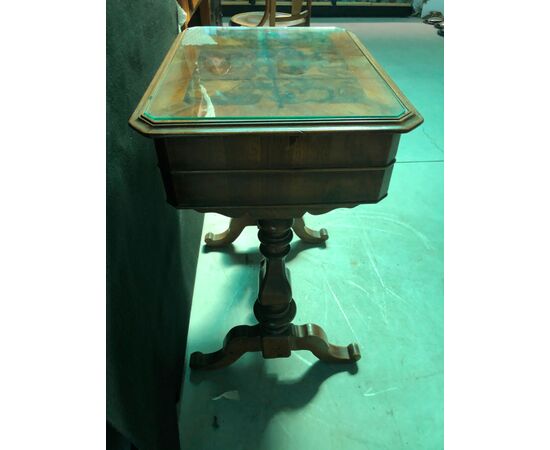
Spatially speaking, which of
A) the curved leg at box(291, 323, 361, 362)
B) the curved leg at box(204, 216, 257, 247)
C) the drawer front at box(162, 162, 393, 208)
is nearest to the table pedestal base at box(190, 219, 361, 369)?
the curved leg at box(291, 323, 361, 362)

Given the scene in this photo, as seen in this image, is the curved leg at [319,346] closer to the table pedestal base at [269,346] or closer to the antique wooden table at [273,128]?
the table pedestal base at [269,346]

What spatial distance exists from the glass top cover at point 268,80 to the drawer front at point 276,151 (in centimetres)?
4

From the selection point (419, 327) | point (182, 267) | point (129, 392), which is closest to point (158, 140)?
point (129, 392)

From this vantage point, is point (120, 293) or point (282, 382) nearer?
point (120, 293)

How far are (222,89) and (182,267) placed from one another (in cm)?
74

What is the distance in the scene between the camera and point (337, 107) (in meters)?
0.75

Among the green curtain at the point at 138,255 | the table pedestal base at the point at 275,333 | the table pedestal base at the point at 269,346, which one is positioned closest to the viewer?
the green curtain at the point at 138,255

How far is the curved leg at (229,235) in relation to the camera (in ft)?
5.84

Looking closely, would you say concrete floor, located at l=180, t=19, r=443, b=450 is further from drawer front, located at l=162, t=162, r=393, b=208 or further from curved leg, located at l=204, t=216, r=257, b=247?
drawer front, located at l=162, t=162, r=393, b=208

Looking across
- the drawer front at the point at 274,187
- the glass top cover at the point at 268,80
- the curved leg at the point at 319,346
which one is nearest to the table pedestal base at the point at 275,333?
the curved leg at the point at 319,346

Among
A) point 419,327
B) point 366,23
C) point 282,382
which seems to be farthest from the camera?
point 366,23

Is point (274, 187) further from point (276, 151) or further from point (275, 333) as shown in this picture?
point (275, 333)

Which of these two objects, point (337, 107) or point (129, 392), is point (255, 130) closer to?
point (337, 107)

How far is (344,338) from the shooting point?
145 centimetres
